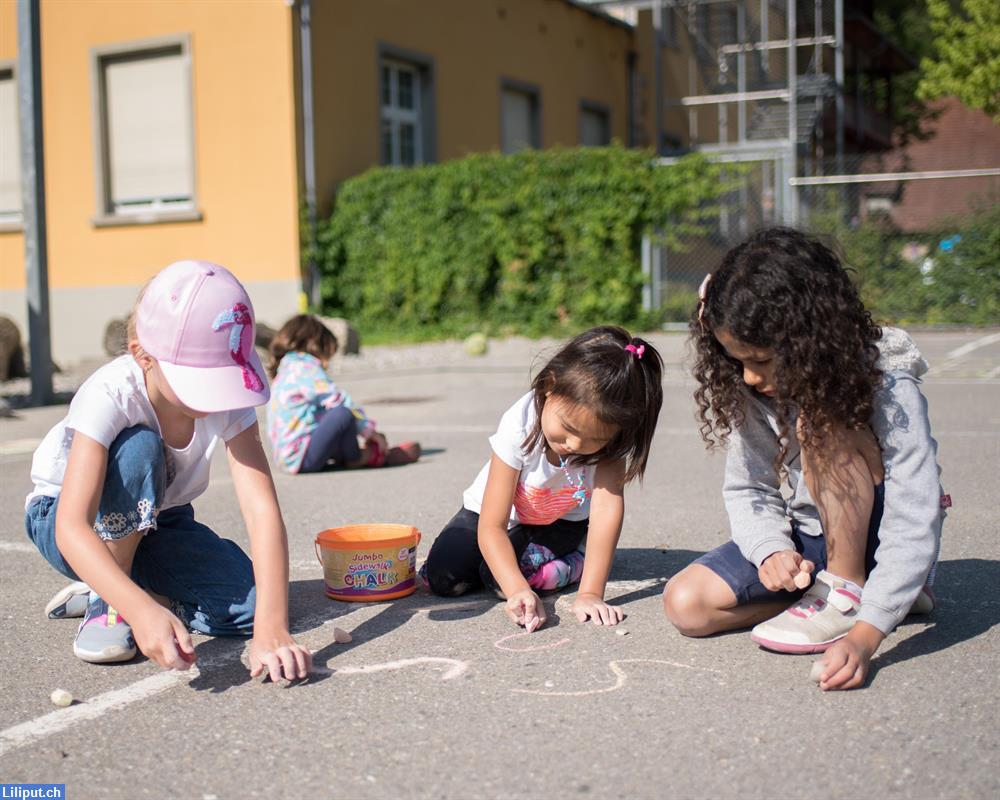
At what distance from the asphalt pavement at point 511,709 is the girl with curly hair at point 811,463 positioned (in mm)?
125

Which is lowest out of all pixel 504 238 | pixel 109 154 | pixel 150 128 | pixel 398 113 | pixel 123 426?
pixel 123 426

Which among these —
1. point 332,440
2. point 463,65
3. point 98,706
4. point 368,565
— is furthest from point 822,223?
point 98,706

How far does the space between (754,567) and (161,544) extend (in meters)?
1.73

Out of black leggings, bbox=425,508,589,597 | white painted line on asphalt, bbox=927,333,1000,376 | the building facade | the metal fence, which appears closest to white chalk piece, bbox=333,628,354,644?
black leggings, bbox=425,508,589,597

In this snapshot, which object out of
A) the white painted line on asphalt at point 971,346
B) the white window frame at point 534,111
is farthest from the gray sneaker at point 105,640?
the white window frame at point 534,111

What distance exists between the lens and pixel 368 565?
3.69 meters

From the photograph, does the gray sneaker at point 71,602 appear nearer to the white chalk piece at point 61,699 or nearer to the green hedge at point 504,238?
the white chalk piece at point 61,699

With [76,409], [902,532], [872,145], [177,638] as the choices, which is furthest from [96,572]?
[872,145]

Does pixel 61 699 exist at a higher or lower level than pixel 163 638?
lower

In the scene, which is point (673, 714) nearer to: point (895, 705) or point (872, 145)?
point (895, 705)

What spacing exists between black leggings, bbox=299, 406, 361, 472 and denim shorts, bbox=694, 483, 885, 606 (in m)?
3.30

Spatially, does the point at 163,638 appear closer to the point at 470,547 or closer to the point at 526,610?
the point at 526,610

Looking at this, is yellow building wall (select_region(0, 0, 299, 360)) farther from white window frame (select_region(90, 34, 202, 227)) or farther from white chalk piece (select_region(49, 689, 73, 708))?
white chalk piece (select_region(49, 689, 73, 708))

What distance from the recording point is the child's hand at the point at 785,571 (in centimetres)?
308
